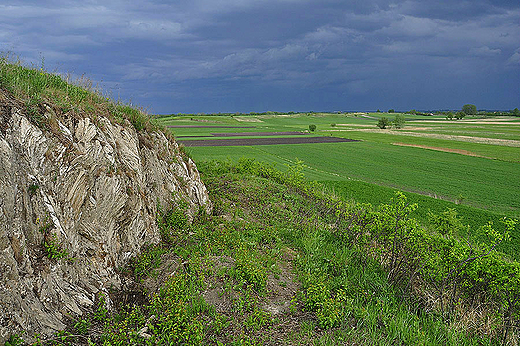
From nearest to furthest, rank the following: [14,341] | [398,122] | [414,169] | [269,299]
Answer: [14,341] < [269,299] < [414,169] < [398,122]

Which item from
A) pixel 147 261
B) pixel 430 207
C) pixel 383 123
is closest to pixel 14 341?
pixel 147 261

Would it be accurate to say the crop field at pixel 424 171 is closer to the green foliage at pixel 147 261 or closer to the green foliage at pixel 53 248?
the green foliage at pixel 147 261

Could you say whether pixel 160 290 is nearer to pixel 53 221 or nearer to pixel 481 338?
pixel 53 221

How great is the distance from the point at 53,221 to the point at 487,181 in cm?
3781

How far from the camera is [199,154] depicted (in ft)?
157

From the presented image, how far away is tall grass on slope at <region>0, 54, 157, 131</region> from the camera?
7.84 meters

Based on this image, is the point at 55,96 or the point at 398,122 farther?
the point at 398,122

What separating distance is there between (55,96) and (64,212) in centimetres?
340

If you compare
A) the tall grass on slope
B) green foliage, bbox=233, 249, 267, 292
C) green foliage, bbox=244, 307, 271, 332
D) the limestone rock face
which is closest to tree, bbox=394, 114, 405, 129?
the tall grass on slope

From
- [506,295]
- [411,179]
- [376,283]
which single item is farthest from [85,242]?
[411,179]

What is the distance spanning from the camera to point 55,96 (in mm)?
8938

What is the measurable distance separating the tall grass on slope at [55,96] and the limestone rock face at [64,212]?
25 centimetres

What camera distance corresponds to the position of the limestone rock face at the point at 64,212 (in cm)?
606

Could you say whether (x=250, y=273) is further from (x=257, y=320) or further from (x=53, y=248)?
(x=53, y=248)
